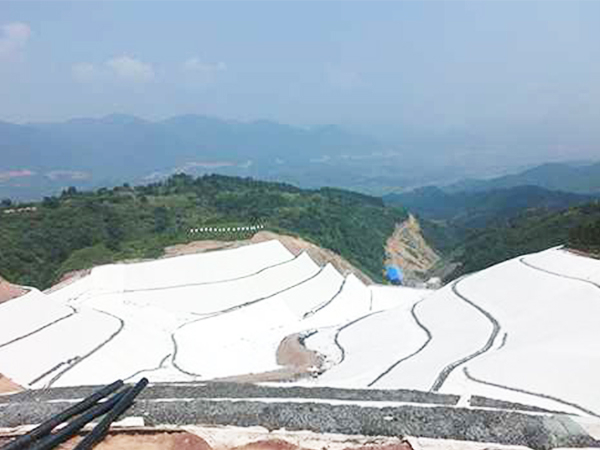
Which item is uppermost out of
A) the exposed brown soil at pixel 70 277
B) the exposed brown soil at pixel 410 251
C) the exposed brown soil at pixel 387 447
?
the exposed brown soil at pixel 387 447

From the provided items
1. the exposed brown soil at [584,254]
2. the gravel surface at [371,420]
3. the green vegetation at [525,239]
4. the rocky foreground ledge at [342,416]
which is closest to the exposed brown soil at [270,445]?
the rocky foreground ledge at [342,416]

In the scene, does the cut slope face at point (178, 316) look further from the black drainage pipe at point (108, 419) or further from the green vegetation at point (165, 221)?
the black drainage pipe at point (108, 419)

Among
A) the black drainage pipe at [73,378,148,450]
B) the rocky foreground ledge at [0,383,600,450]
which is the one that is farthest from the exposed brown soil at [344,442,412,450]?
the black drainage pipe at [73,378,148,450]

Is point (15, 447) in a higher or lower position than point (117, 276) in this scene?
higher

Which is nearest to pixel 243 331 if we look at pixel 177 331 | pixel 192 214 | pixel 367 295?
pixel 177 331

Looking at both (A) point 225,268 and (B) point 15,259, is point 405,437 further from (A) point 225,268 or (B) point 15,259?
(B) point 15,259

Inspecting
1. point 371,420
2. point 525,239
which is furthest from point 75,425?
point 525,239

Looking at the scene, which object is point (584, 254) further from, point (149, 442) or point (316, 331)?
point (149, 442)

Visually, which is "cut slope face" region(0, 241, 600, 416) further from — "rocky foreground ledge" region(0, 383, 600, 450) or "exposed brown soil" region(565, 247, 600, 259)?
"rocky foreground ledge" region(0, 383, 600, 450)
